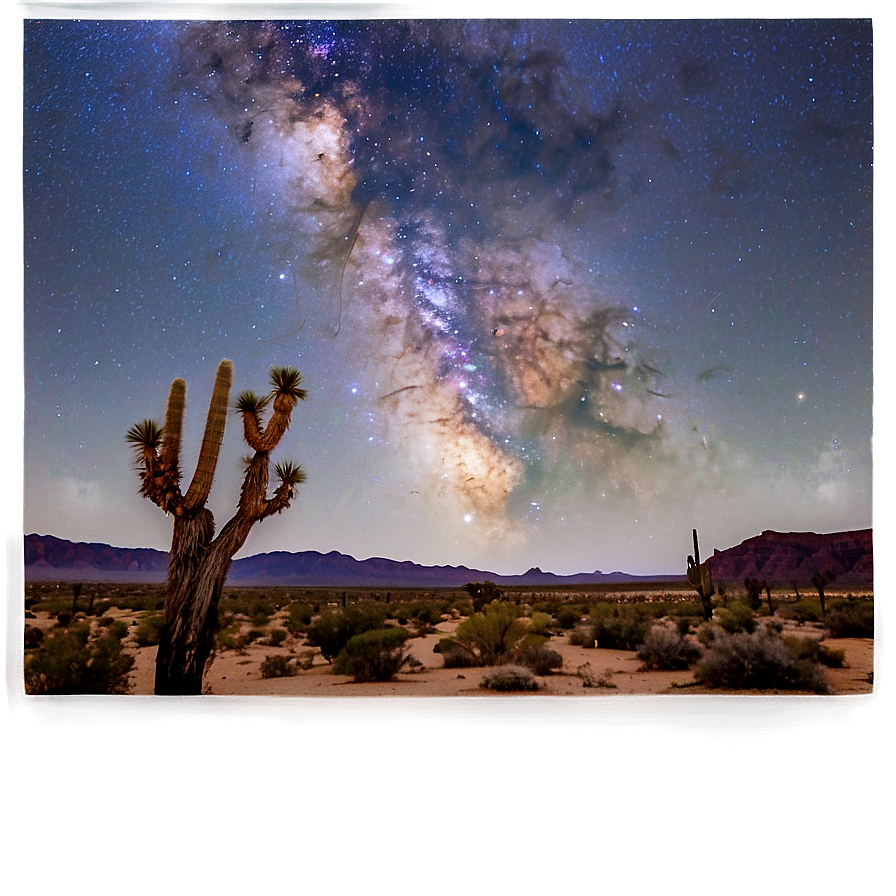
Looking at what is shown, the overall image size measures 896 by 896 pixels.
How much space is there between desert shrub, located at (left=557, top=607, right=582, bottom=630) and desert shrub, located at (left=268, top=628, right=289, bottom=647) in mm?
1915

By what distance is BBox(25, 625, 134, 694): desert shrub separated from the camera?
4.52 m

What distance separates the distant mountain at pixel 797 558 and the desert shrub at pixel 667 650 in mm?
508

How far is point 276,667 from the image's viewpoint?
4531 millimetres

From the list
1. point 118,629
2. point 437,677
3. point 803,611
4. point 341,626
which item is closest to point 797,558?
point 803,611

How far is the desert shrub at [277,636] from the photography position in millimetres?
4594

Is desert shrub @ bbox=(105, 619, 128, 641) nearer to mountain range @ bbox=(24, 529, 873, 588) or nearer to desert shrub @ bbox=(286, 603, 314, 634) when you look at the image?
mountain range @ bbox=(24, 529, 873, 588)

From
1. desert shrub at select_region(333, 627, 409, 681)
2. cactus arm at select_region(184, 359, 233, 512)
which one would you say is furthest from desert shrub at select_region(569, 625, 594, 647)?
cactus arm at select_region(184, 359, 233, 512)

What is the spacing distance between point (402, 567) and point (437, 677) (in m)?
0.79

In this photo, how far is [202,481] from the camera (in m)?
4.57

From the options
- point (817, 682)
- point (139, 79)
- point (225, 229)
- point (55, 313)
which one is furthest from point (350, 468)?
point (817, 682)

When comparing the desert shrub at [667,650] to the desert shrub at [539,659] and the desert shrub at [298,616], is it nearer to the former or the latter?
the desert shrub at [539,659]

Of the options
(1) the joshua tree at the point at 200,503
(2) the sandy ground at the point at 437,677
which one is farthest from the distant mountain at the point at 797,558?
(1) the joshua tree at the point at 200,503

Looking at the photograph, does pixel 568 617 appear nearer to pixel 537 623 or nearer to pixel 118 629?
pixel 537 623

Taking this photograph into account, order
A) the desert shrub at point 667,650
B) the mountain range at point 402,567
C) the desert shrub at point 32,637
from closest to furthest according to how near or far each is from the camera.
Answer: the desert shrub at point 32,637
the mountain range at point 402,567
the desert shrub at point 667,650
